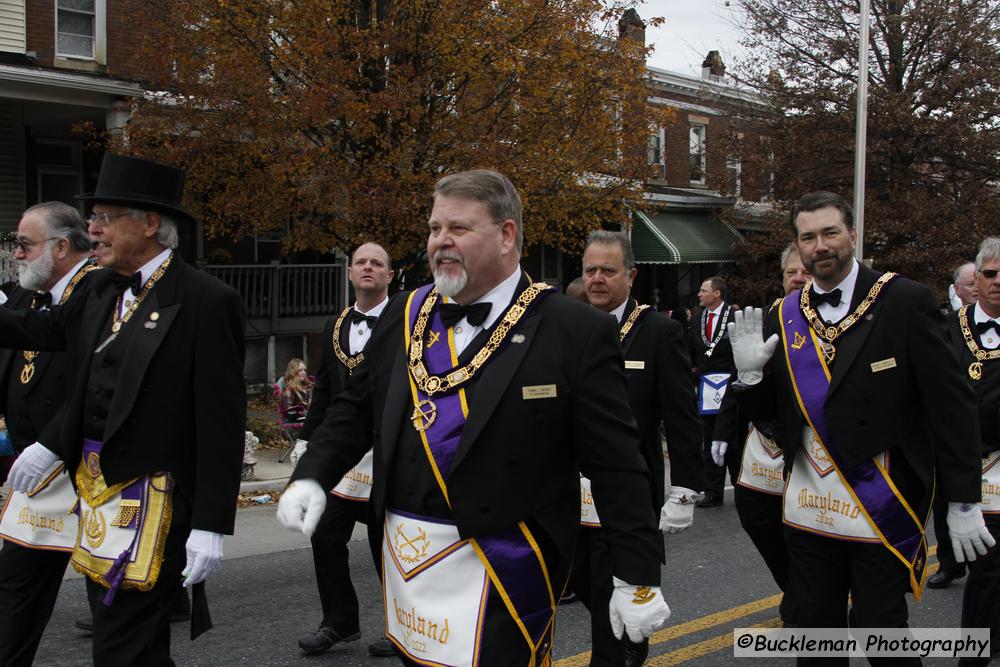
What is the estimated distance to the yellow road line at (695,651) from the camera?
5.51 metres

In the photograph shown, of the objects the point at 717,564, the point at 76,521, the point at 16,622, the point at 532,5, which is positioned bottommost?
the point at 717,564

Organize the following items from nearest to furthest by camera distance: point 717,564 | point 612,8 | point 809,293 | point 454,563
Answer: point 454,563
point 809,293
point 717,564
point 612,8

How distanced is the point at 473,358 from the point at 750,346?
6.44 ft

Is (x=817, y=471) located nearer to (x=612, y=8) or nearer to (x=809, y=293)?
(x=809, y=293)

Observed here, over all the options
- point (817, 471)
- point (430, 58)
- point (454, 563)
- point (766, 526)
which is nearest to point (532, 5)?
point (430, 58)

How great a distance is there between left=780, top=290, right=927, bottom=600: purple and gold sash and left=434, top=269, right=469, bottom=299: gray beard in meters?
2.01

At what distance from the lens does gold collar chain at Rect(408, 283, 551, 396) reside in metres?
3.15

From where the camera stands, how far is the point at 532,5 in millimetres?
13602

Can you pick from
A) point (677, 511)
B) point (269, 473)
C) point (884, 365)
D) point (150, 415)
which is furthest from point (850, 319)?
point (269, 473)

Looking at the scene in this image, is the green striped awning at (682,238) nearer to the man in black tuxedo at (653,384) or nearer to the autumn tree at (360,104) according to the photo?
the autumn tree at (360,104)

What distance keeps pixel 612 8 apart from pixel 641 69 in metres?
1.14

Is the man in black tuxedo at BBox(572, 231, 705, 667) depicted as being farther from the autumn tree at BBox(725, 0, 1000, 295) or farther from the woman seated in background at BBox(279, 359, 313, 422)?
the autumn tree at BBox(725, 0, 1000, 295)

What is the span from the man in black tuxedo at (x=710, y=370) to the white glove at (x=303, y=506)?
6.65 meters

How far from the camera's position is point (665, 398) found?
5.24 metres
